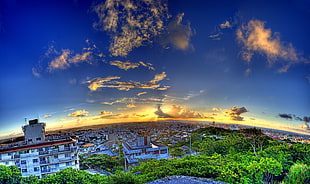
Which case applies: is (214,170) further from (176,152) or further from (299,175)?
(176,152)

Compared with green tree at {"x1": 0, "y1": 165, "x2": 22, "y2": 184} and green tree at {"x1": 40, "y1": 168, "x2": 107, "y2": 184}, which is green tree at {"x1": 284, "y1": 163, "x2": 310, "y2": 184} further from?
green tree at {"x1": 0, "y1": 165, "x2": 22, "y2": 184}

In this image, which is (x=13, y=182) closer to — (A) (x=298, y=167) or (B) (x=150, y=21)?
(B) (x=150, y=21)

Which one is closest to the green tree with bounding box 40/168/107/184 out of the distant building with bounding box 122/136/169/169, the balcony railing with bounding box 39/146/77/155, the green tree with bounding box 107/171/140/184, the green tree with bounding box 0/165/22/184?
the green tree with bounding box 107/171/140/184

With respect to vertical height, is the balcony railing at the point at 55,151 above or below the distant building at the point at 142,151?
above

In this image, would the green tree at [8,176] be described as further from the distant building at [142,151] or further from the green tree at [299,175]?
the green tree at [299,175]

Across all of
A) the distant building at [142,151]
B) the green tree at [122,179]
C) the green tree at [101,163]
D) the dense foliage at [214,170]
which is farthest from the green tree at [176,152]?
the green tree at [122,179]

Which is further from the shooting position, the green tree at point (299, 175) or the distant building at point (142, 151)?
the distant building at point (142, 151)

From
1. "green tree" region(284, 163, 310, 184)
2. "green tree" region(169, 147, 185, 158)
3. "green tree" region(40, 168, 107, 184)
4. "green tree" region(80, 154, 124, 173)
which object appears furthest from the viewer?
"green tree" region(169, 147, 185, 158)

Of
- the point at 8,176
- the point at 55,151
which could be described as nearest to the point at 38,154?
the point at 55,151
